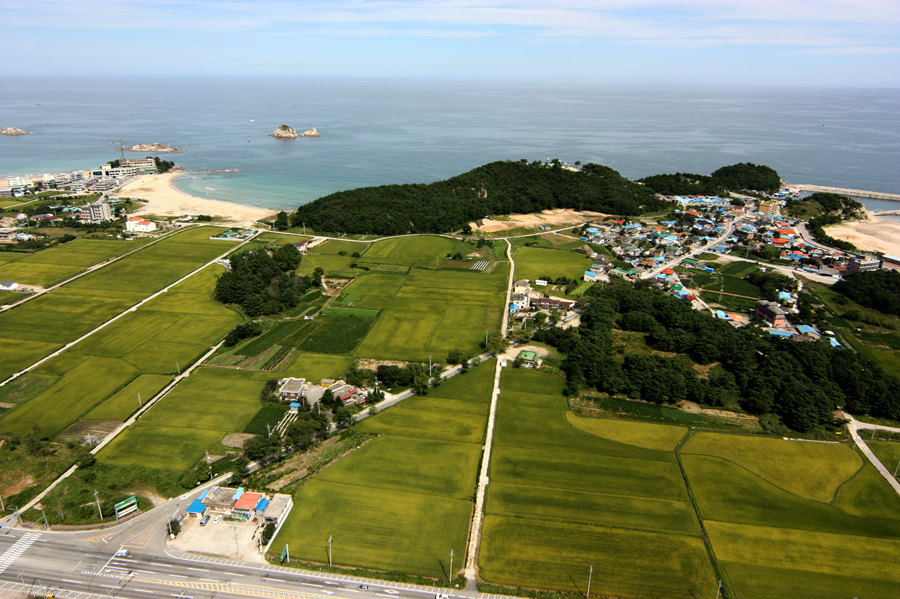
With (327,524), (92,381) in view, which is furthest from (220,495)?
(92,381)

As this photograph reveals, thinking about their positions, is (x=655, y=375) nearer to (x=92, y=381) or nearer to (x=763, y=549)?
(x=763, y=549)

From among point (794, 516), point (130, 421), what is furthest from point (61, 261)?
point (794, 516)

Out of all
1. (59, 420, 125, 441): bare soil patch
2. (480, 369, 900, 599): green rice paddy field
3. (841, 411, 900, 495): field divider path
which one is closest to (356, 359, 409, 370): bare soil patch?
(480, 369, 900, 599): green rice paddy field

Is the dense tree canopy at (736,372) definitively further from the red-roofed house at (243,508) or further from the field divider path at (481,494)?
the red-roofed house at (243,508)

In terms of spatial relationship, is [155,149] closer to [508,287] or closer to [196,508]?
[508,287]

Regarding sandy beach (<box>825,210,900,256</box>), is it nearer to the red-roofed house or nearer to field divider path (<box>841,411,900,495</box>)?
field divider path (<box>841,411,900,495</box>)
